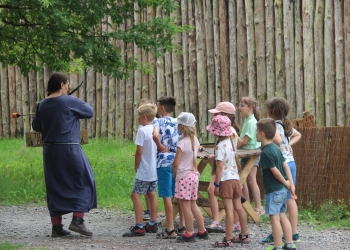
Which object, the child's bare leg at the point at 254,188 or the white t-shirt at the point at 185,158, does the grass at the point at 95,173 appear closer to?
the child's bare leg at the point at 254,188

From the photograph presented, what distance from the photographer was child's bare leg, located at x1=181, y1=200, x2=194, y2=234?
742 cm

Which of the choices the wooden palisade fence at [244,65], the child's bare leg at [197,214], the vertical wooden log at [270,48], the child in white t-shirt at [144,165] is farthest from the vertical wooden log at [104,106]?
the child's bare leg at [197,214]

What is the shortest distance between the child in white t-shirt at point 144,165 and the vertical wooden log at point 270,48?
5.04 metres

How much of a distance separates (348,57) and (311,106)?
1.02 metres

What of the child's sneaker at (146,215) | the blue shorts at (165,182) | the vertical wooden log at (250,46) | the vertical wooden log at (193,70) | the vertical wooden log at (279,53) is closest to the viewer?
the blue shorts at (165,182)

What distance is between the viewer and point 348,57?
1162cm

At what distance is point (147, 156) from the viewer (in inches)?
312

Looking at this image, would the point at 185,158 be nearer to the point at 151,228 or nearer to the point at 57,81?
the point at 151,228

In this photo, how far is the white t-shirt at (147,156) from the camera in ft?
25.9

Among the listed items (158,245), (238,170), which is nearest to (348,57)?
(238,170)

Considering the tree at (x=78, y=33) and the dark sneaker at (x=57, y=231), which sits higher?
the tree at (x=78, y=33)

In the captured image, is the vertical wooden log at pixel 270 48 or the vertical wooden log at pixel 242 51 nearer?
the vertical wooden log at pixel 270 48

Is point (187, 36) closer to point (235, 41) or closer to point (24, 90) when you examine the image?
point (235, 41)

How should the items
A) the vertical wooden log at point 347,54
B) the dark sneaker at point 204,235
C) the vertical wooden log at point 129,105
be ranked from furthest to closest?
1. the vertical wooden log at point 129,105
2. the vertical wooden log at point 347,54
3. the dark sneaker at point 204,235
